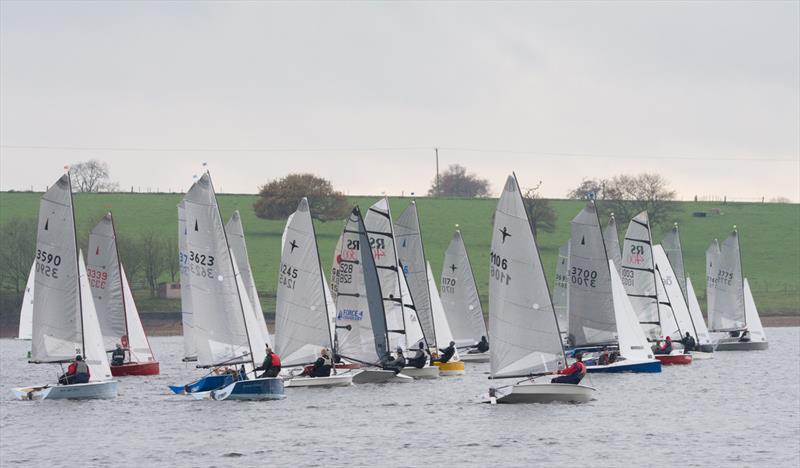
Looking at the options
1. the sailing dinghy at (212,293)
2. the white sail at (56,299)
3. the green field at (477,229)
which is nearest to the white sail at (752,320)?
the green field at (477,229)

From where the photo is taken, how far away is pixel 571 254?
59.8 meters

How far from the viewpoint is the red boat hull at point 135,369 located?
2351 inches

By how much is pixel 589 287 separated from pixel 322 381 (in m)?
14.3

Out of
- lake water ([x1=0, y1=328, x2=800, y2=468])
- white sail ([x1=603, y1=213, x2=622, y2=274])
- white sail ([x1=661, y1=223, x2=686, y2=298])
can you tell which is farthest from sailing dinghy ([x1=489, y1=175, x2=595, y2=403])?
white sail ([x1=661, y1=223, x2=686, y2=298])

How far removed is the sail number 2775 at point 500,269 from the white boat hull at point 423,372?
1179 centimetres

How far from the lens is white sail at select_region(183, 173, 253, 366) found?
47.5 meters

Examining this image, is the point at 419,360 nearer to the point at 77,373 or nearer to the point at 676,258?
the point at 77,373

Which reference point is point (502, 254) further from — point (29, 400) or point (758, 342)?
point (758, 342)

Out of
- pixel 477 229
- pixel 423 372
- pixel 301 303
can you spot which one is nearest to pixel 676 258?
pixel 423 372

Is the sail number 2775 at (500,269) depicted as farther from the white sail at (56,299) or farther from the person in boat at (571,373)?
the white sail at (56,299)

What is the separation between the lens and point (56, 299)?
4700 centimetres

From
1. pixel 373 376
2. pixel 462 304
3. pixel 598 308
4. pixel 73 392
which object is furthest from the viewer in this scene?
pixel 462 304

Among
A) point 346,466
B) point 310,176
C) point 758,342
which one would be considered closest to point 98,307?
point 346,466

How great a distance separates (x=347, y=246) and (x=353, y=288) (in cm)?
159
